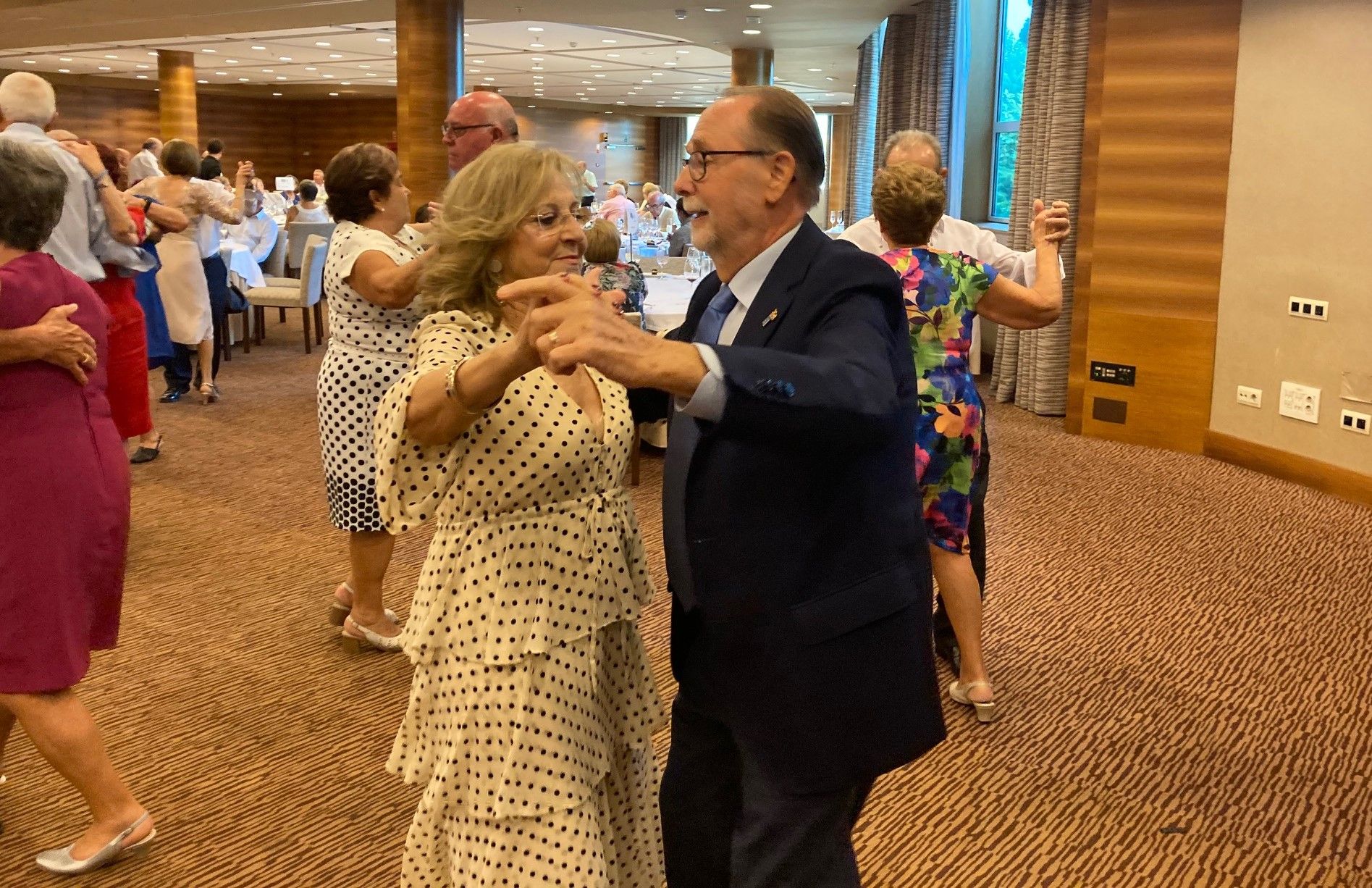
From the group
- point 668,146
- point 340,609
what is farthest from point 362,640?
point 668,146

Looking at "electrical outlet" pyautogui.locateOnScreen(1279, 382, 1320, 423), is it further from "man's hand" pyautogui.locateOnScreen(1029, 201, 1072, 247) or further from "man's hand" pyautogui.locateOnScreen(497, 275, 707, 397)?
"man's hand" pyautogui.locateOnScreen(497, 275, 707, 397)

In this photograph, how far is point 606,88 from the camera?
22656 millimetres

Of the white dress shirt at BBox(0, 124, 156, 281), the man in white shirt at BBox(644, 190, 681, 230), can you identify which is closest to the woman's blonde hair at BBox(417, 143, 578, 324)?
the white dress shirt at BBox(0, 124, 156, 281)

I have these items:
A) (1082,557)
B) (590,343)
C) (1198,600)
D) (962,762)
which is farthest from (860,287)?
(1082,557)

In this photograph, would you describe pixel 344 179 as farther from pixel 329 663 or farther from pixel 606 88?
pixel 606 88

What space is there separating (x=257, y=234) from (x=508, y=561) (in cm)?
976

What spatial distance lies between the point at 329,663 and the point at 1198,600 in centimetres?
313

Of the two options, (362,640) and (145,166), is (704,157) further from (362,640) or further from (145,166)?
(145,166)

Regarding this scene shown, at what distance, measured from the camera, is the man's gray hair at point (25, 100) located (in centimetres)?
431

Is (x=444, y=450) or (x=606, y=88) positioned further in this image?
(x=606, y=88)

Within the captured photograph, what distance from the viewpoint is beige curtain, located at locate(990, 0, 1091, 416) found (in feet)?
24.7

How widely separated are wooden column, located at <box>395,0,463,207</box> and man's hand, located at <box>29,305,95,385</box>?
7547 millimetres

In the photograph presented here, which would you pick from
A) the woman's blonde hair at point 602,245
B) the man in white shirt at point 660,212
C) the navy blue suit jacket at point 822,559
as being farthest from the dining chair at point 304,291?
the navy blue suit jacket at point 822,559

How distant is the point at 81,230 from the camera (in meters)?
4.22
